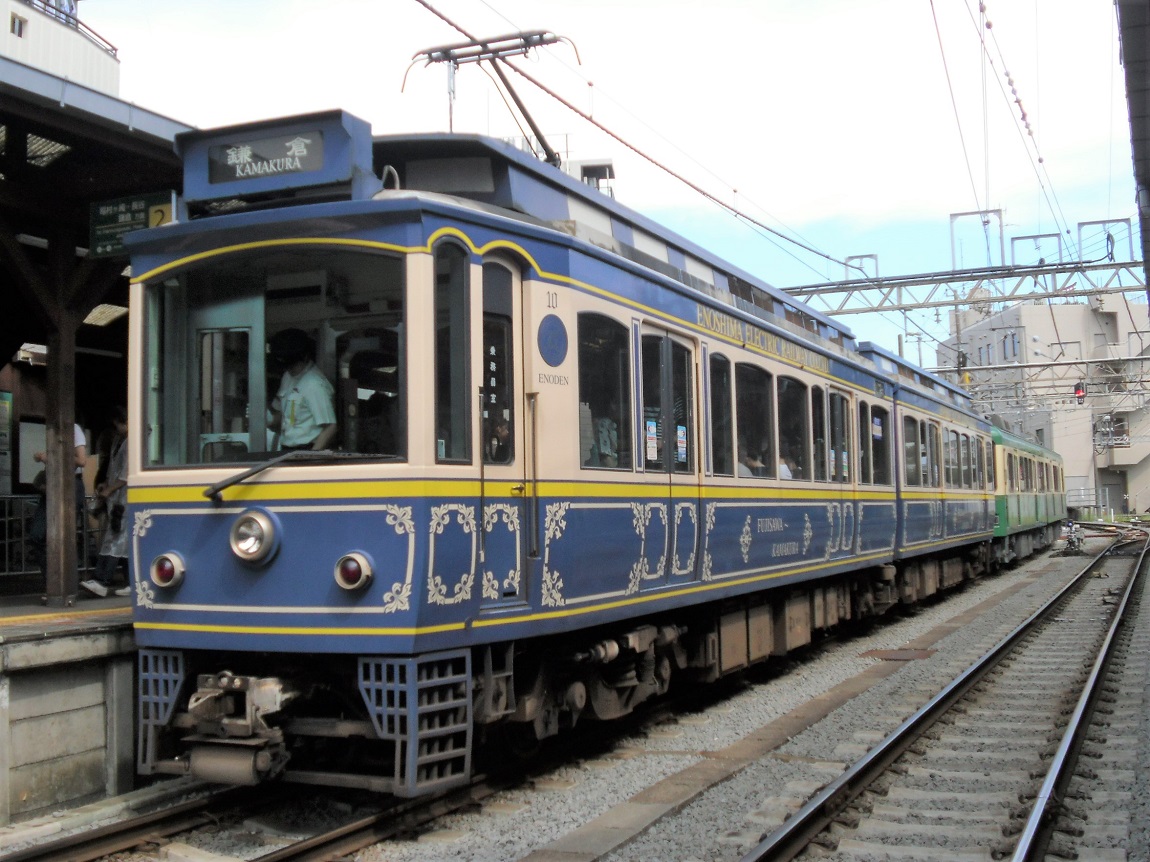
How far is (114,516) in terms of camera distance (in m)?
8.83

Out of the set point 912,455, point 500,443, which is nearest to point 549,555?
point 500,443

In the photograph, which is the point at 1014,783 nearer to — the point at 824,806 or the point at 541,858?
the point at 824,806

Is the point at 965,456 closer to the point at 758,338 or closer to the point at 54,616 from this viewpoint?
the point at 758,338

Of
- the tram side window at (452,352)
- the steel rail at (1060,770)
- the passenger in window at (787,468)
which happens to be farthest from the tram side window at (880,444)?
the tram side window at (452,352)

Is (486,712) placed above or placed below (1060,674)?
above

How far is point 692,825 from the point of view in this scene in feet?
18.5

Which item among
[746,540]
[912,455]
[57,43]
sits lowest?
[746,540]

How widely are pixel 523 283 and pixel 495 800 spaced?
269 cm

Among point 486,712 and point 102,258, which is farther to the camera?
point 102,258

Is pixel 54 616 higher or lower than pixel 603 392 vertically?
lower

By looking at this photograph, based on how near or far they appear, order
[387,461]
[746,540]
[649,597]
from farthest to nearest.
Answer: [746,540] → [649,597] → [387,461]

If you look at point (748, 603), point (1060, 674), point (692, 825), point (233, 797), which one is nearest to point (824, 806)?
point (692, 825)

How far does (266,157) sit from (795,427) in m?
5.61

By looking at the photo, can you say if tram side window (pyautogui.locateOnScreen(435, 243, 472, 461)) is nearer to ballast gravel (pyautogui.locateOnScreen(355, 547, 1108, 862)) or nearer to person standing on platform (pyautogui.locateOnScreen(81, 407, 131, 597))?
ballast gravel (pyautogui.locateOnScreen(355, 547, 1108, 862))
